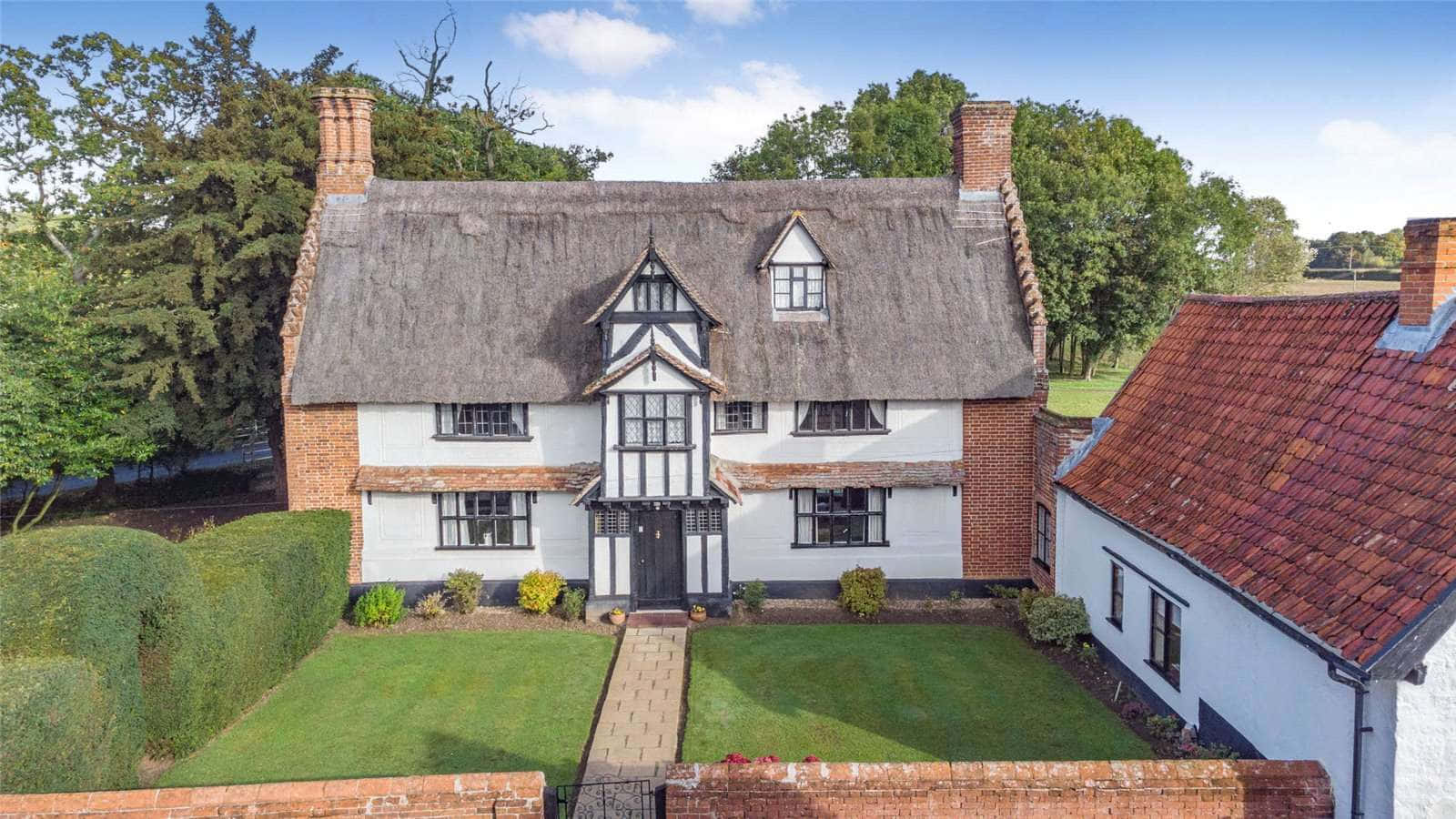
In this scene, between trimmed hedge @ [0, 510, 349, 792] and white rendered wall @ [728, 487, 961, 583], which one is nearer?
trimmed hedge @ [0, 510, 349, 792]

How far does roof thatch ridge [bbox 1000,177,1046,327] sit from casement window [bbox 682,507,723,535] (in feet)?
27.8

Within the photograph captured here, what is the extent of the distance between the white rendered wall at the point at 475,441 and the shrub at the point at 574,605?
9.55 feet

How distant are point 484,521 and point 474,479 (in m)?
1.11

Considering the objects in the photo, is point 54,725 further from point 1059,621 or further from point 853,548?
point 1059,621

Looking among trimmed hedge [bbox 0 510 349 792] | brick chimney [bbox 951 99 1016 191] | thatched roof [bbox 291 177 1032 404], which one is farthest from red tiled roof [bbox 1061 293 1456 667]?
trimmed hedge [bbox 0 510 349 792]

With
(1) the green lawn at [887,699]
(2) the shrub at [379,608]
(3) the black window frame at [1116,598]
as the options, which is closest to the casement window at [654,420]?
(1) the green lawn at [887,699]

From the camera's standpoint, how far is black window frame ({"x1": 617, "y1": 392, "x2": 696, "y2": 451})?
18.8 m

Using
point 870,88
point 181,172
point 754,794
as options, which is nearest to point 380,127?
point 181,172

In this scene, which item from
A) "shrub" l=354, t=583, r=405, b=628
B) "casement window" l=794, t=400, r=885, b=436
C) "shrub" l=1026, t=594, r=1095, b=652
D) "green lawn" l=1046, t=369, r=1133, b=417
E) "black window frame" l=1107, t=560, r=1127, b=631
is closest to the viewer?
"black window frame" l=1107, t=560, r=1127, b=631

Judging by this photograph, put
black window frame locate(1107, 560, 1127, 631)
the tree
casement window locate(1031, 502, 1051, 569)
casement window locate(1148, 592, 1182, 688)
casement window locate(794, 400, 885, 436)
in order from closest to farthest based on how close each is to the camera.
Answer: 1. casement window locate(1148, 592, 1182, 688)
2. black window frame locate(1107, 560, 1127, 631)
3. casement window locate(1031, 502, 1051, 569)
4. casement window locate(794, 400, 885, 436)
5. the tree

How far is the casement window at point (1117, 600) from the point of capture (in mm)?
15516

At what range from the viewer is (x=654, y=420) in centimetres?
1892

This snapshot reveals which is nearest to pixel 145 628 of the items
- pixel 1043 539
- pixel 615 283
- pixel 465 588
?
pixel 465 588

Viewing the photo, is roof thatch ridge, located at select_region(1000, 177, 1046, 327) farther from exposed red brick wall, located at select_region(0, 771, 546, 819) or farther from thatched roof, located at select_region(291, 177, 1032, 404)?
exposed red brick wall, located at select_region(0, 771, 546, 819)
